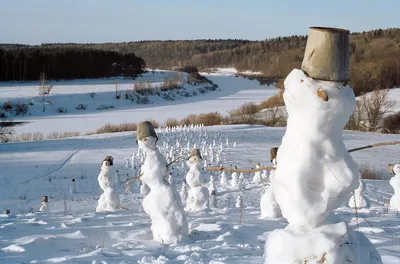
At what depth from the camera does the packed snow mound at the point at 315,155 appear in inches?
85.4

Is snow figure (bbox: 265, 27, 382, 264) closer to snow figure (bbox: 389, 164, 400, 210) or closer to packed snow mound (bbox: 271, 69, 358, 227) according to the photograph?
packed snow mound (bbox: 271, 69, 358, 227)

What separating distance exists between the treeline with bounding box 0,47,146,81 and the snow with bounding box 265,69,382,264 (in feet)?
202

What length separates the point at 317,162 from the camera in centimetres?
220

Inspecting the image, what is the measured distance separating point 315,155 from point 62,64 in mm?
66227

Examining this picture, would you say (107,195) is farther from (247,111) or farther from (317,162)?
(247,111)

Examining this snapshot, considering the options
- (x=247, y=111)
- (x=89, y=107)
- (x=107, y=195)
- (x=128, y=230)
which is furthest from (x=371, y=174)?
(x=89, y=107)

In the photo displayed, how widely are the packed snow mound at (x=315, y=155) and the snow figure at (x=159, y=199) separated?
3.67 metres

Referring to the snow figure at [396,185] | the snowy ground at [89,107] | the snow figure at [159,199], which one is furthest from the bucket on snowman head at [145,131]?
the snowy ground at [89,107]

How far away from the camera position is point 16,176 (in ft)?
55.7

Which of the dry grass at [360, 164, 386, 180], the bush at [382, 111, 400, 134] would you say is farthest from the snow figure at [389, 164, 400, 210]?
the bush at [382, 111, 400, 134]

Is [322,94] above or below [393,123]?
above

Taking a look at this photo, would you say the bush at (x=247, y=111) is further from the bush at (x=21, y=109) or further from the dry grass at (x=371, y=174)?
the dry grass at (x=371, y=174)

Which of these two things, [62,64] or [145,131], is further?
[62,64]

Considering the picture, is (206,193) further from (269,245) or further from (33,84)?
(33,84)
